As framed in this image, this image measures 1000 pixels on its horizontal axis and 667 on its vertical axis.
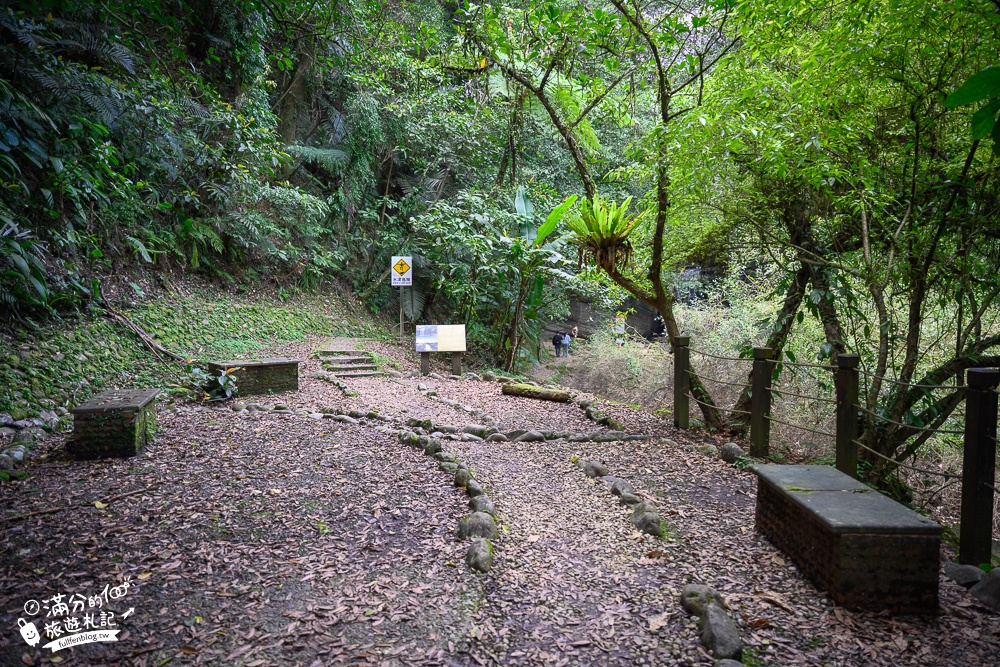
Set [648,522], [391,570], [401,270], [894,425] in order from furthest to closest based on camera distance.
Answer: [401,270] → [894,425] → [648,522] → [391,570]

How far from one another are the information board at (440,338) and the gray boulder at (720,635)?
6.69 m

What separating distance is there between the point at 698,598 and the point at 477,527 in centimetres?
115

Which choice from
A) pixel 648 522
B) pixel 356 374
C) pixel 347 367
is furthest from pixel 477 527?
pixel 347 367

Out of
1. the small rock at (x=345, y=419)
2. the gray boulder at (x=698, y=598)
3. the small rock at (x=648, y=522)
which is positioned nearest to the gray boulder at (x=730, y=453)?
the small rock at (x=648, y=522)

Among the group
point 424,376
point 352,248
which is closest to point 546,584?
point 424,376

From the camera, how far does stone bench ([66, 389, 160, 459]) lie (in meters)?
3.46

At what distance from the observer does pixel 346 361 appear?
870cm

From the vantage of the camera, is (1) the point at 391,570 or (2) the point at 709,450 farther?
(2) the point at 709,450

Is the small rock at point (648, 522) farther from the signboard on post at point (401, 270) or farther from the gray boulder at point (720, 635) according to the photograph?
the signboard on post at point (401, 270)

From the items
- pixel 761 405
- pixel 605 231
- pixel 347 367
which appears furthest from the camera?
pixel 347 367

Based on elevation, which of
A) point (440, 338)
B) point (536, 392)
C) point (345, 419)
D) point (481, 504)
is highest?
point (440, 338)

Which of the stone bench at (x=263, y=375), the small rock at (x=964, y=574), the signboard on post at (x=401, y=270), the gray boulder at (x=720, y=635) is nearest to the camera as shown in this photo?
the gray boulder at (x=720, y=635)

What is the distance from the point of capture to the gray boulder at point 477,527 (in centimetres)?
279

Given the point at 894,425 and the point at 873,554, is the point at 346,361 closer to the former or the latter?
the point at 894,425
